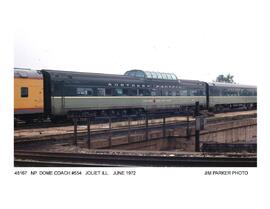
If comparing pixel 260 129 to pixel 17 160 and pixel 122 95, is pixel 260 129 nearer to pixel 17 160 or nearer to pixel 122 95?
pixel 17 160

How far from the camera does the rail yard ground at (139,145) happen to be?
10.8 meters

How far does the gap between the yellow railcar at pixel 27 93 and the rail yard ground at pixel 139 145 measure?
92 cm

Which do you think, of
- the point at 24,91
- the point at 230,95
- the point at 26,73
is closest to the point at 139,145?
the point at 24,91

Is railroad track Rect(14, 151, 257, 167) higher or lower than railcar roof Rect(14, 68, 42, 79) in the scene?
lower

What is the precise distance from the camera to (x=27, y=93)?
675 inches

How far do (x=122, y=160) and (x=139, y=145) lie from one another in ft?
19.6

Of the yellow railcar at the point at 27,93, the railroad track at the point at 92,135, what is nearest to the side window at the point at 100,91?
the railroad track at the point at 92,135

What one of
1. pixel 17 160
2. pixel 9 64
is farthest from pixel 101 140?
pixel 9 64

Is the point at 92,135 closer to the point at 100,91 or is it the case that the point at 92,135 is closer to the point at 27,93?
the point at 27,93

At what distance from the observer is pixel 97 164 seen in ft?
33.8

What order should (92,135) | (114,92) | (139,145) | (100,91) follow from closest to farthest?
(92,135) → (139,145) → (100,91) → (114,92)

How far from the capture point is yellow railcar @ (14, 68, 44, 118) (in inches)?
654

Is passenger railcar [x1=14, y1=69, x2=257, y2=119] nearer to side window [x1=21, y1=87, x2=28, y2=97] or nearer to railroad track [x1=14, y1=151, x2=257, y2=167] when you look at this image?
side window [x1=21, y1=87, x2=28, y2=97]

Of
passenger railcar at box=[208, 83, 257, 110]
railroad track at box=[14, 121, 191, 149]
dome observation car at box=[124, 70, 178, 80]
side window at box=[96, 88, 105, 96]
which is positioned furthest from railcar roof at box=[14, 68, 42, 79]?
passenger railcar at box=[208, 83, 257, 110]
